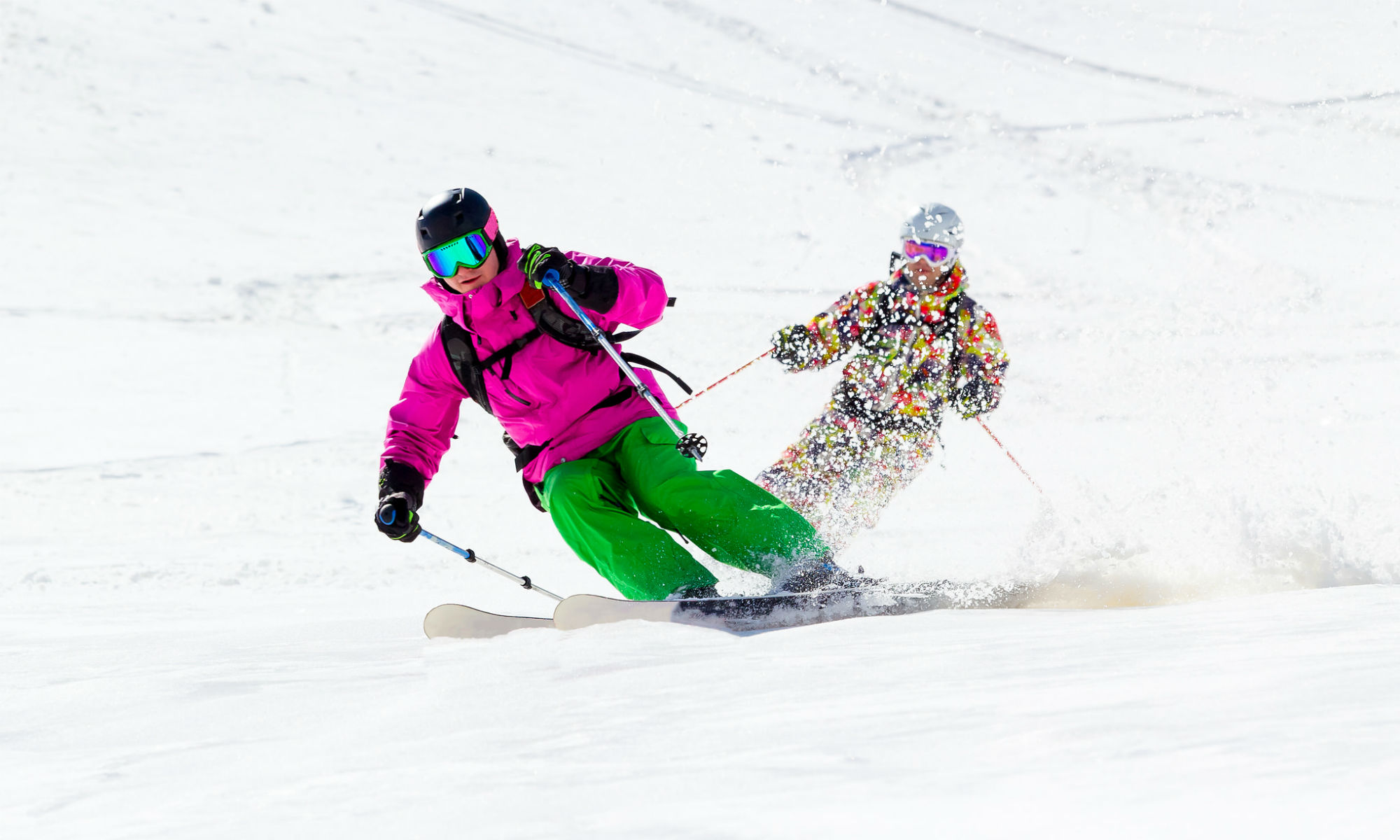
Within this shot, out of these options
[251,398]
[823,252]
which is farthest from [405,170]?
[251,398]

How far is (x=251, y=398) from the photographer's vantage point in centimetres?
1091

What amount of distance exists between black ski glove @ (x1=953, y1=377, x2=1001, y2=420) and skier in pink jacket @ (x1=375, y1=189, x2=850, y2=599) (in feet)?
4.28

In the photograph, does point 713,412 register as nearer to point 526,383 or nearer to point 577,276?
point 526,383

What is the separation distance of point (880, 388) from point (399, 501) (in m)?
2.27

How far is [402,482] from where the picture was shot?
13.1 feet

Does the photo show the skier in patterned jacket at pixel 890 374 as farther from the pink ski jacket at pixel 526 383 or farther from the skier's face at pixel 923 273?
the pink ski jacket at pixel 526 383

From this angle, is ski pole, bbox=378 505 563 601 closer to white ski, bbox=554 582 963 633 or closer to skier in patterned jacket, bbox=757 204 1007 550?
white ski, bbox=554 582 963 633

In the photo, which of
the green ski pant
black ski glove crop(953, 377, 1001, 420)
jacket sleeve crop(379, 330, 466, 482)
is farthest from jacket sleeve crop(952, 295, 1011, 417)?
jacket sleeve crop(379, 330, 466, 482)

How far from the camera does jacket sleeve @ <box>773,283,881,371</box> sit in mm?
5188

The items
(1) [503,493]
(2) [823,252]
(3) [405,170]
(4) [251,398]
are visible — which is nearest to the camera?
(1) [503,493]

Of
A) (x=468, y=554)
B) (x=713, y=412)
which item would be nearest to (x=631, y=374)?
(x=468, y=554)

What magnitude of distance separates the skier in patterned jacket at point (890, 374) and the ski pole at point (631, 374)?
1327mm

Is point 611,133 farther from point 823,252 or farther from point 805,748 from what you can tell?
point 805,748

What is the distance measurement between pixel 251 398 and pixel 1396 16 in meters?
24.6
